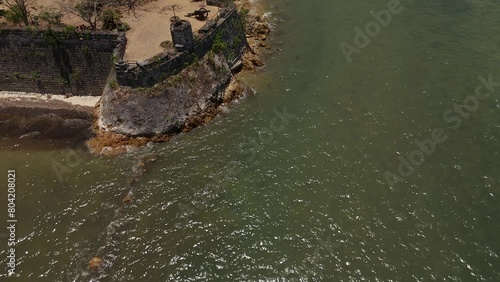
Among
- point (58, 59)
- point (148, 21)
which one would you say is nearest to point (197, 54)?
point (148, 21)

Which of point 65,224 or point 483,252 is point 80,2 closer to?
point 65,224

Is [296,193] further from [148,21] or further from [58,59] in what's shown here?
[58,59]

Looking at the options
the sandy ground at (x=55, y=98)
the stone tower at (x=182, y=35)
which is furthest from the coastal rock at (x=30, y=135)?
the stone tower at (x=182, y=35)

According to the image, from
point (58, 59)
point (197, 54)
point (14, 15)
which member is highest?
point (14, 15)

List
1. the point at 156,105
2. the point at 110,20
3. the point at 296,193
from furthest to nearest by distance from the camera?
the point at 110,20 → the point at 156,105 → the point at 296,193

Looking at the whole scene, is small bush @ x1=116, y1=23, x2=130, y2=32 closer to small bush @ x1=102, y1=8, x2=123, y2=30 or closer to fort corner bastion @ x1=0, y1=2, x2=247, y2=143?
small bush @ x1=102, y1=8, x2=123, y2=30
